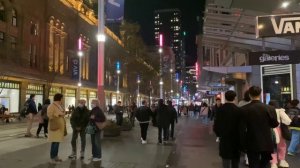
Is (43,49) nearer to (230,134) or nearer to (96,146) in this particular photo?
(96,146)

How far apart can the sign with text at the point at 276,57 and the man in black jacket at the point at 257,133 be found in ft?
16.7

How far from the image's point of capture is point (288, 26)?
10664 millimetres

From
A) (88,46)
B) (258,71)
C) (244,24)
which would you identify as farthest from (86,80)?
(244,24)

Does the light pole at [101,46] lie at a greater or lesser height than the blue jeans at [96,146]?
greater

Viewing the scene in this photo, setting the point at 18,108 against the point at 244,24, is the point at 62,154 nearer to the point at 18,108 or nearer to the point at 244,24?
the point at 244,24

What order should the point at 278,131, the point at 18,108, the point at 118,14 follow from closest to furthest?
the point at 278,131
the point at 118,14
the point at 18,108

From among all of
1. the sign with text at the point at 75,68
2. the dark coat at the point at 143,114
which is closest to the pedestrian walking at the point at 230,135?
the dark coat at the point at 143,114

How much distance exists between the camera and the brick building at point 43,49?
42094 mm

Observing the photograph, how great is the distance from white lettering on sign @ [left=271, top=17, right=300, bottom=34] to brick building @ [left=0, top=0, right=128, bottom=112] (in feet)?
74.2

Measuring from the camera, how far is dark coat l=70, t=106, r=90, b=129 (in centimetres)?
1131

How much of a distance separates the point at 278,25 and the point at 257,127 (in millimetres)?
5294

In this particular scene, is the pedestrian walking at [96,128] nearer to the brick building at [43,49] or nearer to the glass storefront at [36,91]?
the brick building at [43,49]

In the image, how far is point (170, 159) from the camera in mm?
12586

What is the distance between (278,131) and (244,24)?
1019 centimetres
